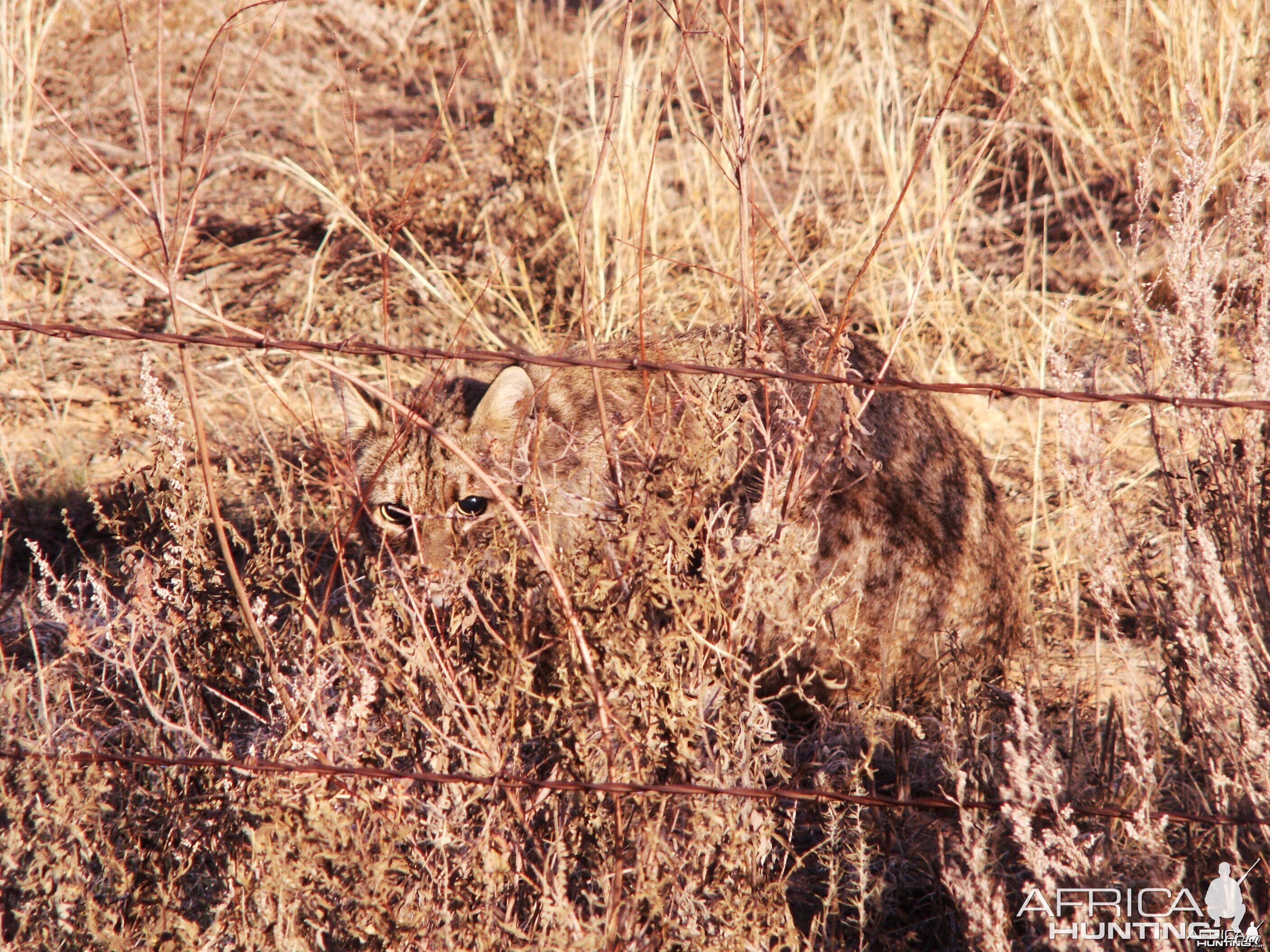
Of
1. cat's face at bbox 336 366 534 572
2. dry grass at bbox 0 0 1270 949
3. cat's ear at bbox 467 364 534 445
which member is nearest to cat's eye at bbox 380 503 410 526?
cat's face at bbox 336 366 534 572

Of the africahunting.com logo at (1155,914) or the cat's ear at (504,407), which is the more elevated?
the cat's ear at (504,407)

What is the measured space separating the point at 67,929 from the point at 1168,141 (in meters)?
6.90

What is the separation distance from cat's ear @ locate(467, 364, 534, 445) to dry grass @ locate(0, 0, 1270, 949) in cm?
64

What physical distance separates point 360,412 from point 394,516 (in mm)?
556

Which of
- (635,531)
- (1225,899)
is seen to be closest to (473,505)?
(635,531)

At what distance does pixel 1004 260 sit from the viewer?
6824 mm

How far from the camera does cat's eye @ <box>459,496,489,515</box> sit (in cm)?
418

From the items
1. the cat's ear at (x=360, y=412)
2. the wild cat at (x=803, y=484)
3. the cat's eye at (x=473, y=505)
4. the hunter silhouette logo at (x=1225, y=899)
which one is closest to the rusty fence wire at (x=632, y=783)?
the hunter silhouette logo at (x=1225, y=899)

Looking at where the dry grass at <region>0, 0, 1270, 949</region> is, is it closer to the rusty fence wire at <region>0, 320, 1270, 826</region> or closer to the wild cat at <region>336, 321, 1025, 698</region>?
the rusty fence wire at <region>0, 320, 1270, 826</region>

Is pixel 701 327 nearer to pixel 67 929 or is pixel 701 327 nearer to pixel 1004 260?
pixel 1004 260

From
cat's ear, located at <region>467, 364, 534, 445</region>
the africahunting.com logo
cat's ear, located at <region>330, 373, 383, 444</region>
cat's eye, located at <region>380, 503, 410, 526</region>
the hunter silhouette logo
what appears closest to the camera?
the africahunting.com logo

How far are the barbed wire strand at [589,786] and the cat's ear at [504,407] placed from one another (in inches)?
62.5

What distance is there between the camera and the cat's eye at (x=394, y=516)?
432cm

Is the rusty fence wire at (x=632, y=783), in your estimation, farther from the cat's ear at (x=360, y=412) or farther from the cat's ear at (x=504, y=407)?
the cat's ear at (x=360, y=412)
